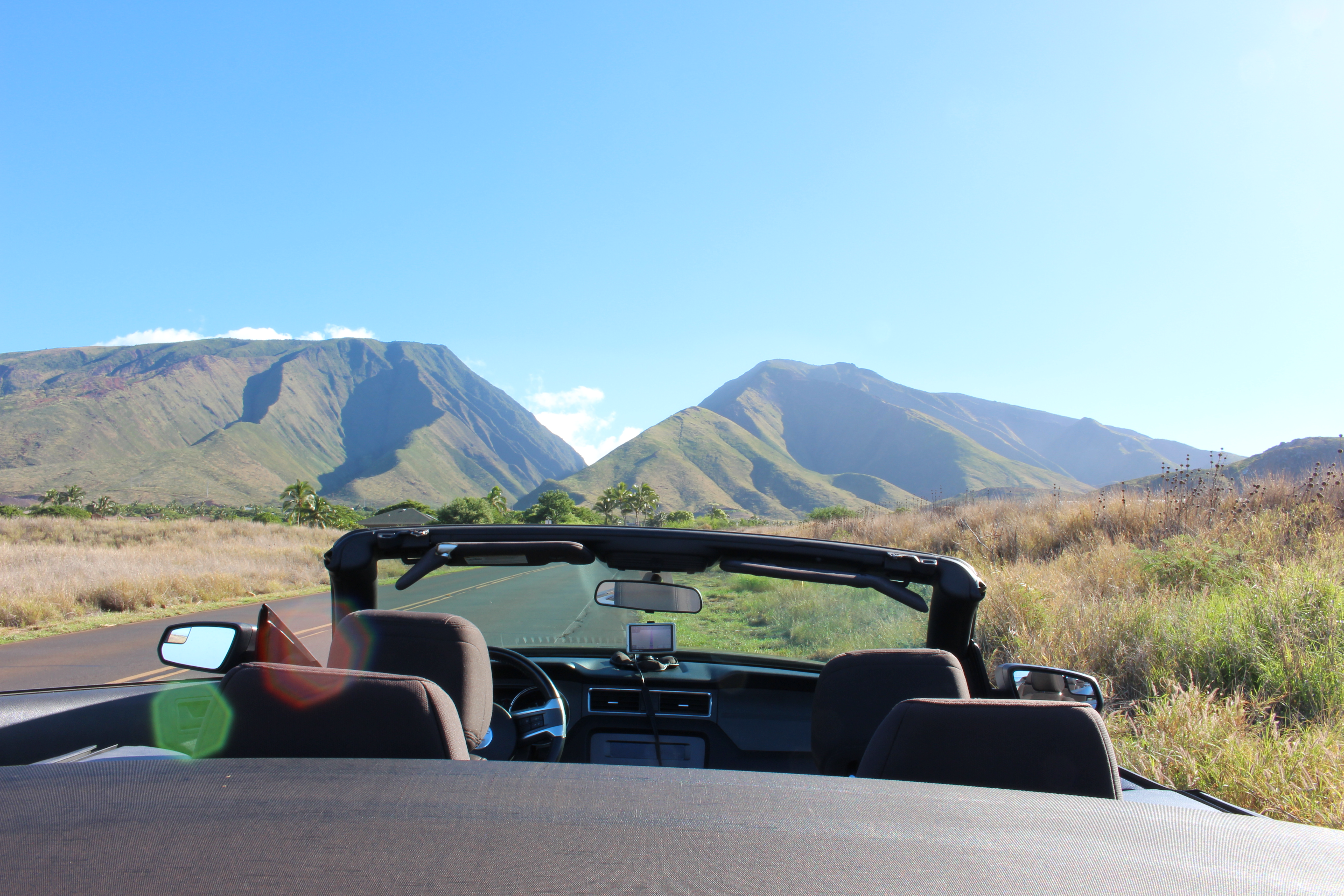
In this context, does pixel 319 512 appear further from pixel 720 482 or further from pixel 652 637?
pixel 720 482

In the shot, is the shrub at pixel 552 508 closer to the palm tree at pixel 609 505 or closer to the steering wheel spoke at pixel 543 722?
the palm tree at pixel 609 505

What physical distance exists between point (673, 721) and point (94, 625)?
1912cm

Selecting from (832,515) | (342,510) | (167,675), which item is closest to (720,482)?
(342,510)

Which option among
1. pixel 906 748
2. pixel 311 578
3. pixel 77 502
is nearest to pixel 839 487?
pixel 77 502

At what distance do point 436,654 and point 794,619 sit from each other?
5.78 ft

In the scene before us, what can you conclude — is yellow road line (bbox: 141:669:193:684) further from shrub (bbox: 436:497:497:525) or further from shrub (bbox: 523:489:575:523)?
shrub (bbox: 436:497:497:525)

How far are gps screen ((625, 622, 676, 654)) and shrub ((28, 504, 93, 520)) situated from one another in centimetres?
7073

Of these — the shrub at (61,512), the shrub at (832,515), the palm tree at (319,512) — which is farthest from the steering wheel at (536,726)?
the palm tree at (319,512)

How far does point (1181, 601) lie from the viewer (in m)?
7.41

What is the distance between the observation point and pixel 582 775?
1.25 m

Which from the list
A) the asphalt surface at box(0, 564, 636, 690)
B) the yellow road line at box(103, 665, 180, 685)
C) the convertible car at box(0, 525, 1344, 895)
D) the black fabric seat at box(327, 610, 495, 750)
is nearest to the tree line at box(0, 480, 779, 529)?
the yellow road line at box(103, 665, 180, 685)

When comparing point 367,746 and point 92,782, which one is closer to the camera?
point 92,782

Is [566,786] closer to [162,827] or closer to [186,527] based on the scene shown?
[162,827]

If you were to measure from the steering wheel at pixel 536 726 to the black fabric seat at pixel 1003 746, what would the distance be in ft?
6.64
